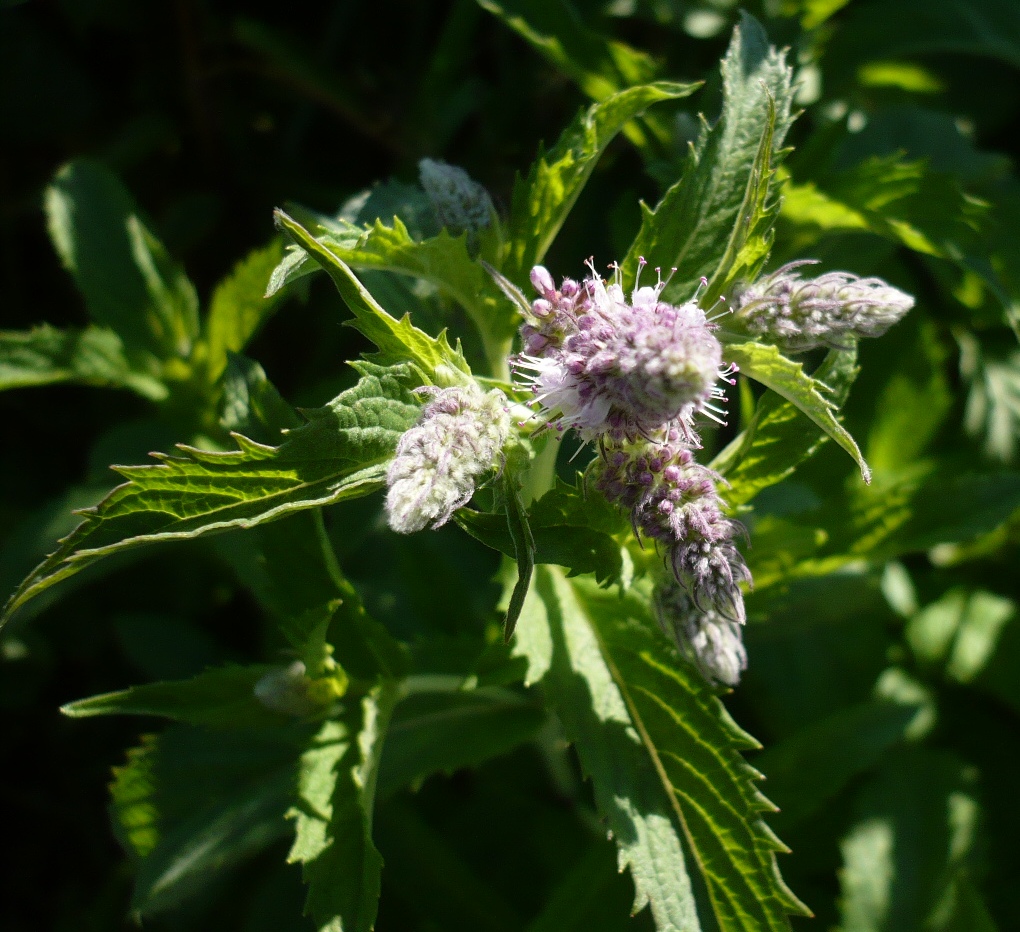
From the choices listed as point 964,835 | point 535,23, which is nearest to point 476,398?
point 535,23

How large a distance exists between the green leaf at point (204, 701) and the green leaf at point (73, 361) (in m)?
0.94

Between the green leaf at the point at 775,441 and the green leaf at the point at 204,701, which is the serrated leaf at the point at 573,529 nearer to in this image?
the green leaf at the point at 775,441

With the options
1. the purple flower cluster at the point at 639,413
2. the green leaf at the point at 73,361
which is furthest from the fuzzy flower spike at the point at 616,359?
the green leaf at the point at 73,361

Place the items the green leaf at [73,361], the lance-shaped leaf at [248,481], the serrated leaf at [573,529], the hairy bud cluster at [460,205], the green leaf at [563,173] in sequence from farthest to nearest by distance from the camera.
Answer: the green leaf at [73,361], the hairy bud cluster at [460,205], the green leaf at [563,173], the serrated leaf at [573,529], the lance-shaped leaf at [248,481]

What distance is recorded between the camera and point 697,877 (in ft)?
6.22

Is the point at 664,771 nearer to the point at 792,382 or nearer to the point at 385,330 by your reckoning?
the point at 792,382

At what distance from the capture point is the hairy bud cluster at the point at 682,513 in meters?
1.67

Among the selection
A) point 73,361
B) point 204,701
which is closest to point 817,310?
point 204,701

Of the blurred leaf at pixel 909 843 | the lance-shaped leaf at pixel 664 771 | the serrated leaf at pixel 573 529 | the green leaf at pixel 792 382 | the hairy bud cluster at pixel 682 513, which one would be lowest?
the blurred leaf at pixel 909 843

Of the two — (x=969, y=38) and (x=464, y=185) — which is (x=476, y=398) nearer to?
(x=464, y=185)

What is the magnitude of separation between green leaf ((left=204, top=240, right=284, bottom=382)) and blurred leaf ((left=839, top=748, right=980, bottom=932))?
2146 millimetres

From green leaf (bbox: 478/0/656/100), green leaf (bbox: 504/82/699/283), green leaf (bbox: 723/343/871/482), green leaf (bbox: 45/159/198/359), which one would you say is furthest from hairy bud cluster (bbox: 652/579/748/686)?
green leaf (bbox: 45/159/198/359)

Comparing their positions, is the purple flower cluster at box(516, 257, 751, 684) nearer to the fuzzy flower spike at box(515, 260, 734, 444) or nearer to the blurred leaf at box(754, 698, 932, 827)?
the fuzzy flower spike at box(515, 260, 734, 444)

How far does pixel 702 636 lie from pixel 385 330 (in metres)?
0.79
